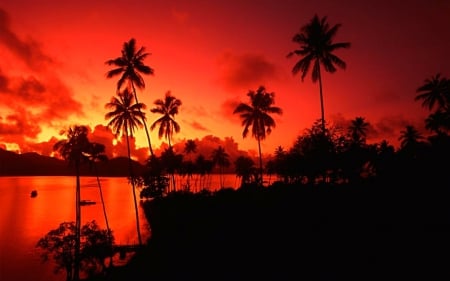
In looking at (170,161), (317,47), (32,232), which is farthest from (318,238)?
(32,232)

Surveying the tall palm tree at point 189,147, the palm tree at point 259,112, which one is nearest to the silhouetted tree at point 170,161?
the tall palm tree at point 189,147

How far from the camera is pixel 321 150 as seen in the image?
118 feet

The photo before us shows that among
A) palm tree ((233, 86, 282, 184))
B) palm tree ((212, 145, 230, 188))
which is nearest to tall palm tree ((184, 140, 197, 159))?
palm tree ((212, 145, 230, 188))

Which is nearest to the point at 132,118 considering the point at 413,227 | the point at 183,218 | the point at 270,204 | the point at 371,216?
the point at 183,218

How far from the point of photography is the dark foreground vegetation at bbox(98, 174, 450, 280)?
14.6 metres

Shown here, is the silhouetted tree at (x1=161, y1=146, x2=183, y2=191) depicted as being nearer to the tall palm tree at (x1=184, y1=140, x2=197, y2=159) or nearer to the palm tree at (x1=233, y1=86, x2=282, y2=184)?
the tall palm tree at (x1=184, y1=140, x2=197, y2=159)

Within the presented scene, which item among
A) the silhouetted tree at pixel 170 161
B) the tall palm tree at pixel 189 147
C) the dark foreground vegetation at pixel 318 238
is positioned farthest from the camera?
the tall palm tree at pixel 189 147

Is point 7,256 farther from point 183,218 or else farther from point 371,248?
point 371,248

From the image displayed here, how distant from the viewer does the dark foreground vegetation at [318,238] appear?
48.0 ft

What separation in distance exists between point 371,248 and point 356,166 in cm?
2745

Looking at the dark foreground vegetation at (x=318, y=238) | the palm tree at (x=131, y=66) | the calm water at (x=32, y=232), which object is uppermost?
the palm tree at (x=131, y=66)

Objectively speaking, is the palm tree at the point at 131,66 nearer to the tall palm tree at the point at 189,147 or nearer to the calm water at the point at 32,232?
the calm water at the point at 32,232

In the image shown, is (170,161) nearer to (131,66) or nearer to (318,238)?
(131,66)

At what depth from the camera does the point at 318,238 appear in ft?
60.8
